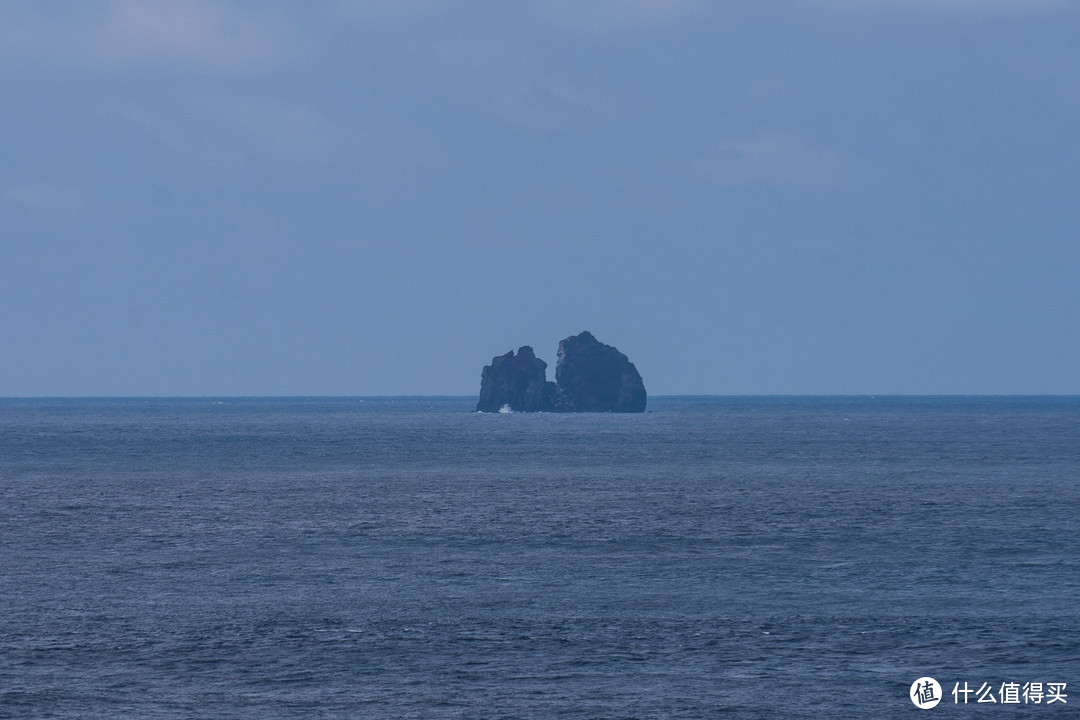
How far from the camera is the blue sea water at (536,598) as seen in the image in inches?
1070

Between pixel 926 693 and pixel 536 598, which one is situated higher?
pixel 536 598

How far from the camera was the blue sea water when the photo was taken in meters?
27.2

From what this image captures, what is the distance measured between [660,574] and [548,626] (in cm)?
912

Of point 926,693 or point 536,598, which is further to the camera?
point 536,598

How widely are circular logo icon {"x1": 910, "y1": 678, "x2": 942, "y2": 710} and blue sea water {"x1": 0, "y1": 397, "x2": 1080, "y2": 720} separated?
318mm

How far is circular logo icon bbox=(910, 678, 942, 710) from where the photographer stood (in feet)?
86.0

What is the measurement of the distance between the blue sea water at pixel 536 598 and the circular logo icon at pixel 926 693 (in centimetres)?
32

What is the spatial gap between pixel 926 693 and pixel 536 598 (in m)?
13.1

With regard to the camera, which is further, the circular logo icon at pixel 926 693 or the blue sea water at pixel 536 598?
the blue sea water at pixel 536 598

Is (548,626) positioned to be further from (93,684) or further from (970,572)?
(970,572)

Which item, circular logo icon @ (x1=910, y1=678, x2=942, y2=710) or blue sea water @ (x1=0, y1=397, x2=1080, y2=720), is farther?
blue sea water @ (x1=0, y1=397, x2=1080, y2=720)

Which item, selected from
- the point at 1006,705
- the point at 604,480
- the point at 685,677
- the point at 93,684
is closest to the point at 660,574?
the point at 685,677

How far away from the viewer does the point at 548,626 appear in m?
33.2

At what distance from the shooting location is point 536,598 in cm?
3716
